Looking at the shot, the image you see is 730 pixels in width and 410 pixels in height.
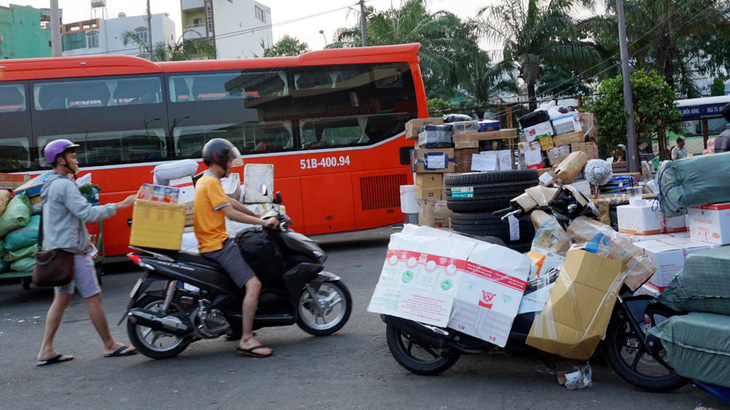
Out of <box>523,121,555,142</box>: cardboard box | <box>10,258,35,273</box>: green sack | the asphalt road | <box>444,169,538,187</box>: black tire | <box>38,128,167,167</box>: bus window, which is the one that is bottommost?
the asphalt road

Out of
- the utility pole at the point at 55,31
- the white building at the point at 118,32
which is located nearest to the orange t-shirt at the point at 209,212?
the utility pole at the point at 55,31

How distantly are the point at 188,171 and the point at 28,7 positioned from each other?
41.0 meters

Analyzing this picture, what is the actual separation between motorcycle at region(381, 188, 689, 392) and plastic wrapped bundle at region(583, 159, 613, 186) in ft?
10.8

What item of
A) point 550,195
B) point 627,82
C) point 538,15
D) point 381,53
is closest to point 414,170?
point 381,53

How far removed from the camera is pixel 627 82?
69.1 ft

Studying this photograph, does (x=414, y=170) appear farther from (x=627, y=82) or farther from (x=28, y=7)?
(x=28, y=7)

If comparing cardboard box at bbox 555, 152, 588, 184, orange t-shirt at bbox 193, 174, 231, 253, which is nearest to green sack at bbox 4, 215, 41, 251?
orange t-shirt at bbox 193, 174, 231, 253

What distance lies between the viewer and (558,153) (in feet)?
30.6

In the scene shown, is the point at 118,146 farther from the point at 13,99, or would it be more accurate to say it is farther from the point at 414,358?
the point at 414,358

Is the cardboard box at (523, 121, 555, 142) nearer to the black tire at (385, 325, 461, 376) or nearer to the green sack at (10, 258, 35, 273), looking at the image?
the black tire at (385, 325, 461, 376)

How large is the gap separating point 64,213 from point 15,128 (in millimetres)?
6518

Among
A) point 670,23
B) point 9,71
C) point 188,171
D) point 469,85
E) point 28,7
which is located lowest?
point 188,171

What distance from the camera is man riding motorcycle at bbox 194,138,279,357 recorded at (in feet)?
17.3

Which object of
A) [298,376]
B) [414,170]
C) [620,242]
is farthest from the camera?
[414,170]
